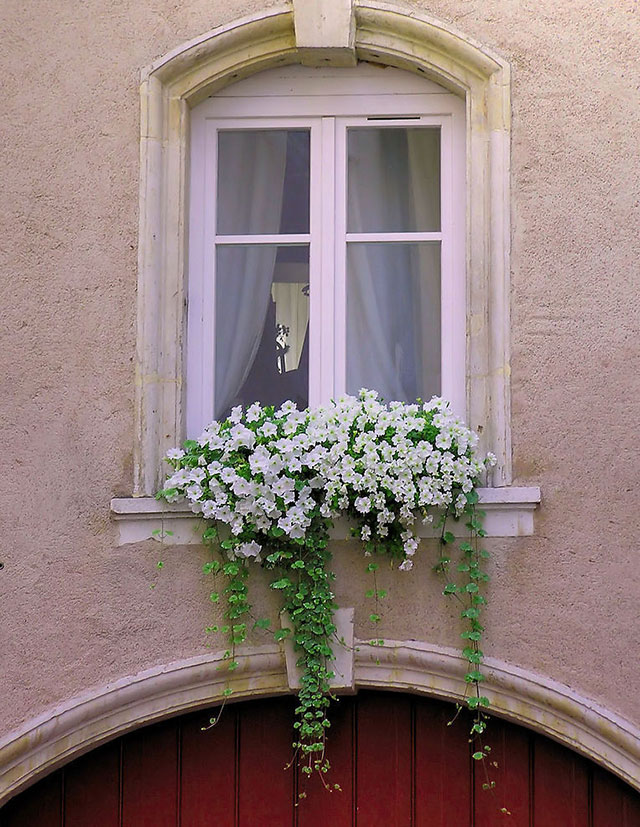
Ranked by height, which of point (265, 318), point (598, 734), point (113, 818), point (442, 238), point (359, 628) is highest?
point (442, 238)

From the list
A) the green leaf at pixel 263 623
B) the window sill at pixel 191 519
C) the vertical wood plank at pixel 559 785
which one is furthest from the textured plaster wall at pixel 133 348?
the vertical wood plank at pixel 559 785

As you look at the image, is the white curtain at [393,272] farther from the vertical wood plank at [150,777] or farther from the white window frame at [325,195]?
the vertical wood plank at [150,777]

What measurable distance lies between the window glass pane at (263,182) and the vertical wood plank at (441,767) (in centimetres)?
180

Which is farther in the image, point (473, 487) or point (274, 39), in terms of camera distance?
point (274, 39)

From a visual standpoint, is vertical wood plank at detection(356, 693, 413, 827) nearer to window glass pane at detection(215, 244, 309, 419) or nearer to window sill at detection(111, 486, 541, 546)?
window sill at detection(111, 486, 541, 546)

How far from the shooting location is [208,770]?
4359mm

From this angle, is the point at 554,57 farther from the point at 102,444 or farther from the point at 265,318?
the point at 102,444

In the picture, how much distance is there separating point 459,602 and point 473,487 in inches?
15.2

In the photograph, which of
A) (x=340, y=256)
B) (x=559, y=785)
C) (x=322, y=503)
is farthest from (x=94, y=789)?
(x=340, y=256)

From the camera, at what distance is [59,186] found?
435 cm

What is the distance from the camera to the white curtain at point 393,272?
4455mm

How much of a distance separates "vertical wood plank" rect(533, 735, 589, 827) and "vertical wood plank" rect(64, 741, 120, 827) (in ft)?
4.79

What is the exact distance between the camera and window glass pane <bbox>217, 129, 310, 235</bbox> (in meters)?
4.55

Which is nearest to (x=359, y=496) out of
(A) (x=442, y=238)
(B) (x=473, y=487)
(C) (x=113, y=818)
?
(B) (x=473, y=487)
